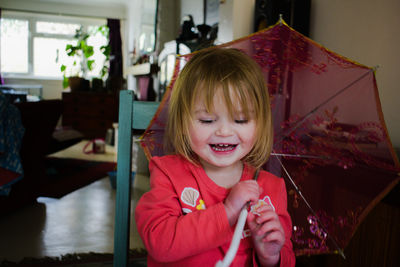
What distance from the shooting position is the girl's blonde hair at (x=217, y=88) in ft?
2.03

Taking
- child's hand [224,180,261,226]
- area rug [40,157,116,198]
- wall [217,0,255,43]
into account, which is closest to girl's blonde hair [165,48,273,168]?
child's hand [224,180,261,226]

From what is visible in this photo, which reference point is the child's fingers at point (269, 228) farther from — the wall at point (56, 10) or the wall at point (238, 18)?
the wall at point (56, 10)

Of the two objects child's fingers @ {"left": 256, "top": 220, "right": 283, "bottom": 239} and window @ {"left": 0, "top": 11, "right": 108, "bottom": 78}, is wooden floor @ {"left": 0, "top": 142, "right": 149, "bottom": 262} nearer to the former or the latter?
child's fingers @ {"left": 256, "top": 220, "right": 283, "bottom": 239}

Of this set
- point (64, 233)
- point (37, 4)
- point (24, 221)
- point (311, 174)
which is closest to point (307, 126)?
point (311, 174)

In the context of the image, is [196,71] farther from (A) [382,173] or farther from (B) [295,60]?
(A) [382,173]

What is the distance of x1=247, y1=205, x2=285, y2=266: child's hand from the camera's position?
562 mm

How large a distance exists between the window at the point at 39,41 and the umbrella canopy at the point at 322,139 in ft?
19.4

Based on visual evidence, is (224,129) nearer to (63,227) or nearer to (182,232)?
(182,232)

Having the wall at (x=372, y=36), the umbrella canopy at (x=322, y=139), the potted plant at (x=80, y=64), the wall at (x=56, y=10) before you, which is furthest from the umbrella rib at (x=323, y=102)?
the wall at (x=56, y=10)

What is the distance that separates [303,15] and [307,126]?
1.16 metres

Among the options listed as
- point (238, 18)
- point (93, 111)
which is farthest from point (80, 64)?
point (238, 18)

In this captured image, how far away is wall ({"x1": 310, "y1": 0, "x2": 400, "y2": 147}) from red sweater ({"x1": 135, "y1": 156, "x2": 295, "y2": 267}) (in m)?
0.91

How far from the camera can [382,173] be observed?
67 cm

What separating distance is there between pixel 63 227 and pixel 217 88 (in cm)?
183
